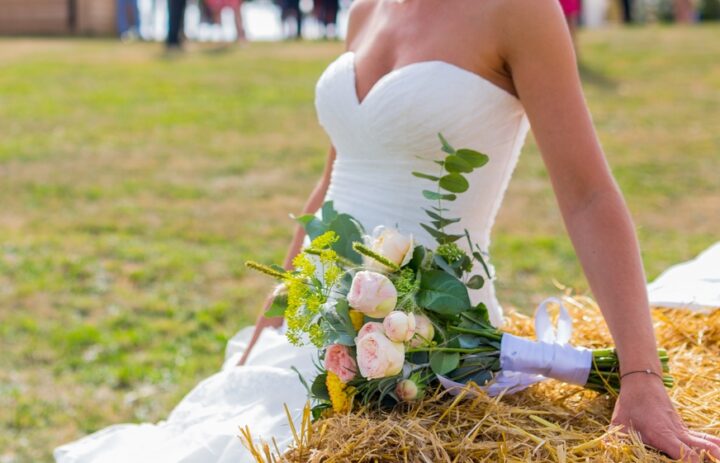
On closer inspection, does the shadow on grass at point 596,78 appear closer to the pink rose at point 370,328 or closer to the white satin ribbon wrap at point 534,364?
the white satin ribbon wrap at point 534,364

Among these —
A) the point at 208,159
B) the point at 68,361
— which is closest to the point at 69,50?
the point at 208,159

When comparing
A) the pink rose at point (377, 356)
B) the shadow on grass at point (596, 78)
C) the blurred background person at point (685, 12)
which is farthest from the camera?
the blurred background person at point (685, 12)

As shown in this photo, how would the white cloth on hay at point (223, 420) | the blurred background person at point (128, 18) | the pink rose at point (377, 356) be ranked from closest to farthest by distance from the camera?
the pink rose at point (377, 356) < the white cloth on hay at point (223, 420) < the blurred background person at point (128, 18)

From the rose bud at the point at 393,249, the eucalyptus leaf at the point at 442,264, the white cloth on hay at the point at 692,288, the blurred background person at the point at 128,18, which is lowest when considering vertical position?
the blurred background person at the point at 128,18

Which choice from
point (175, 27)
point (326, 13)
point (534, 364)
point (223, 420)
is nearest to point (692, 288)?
point (534, 364)

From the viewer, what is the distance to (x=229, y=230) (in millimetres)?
6801

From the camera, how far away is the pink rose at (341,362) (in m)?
1.68

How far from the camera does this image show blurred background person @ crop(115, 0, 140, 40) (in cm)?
2092

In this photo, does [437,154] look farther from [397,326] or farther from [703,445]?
[703,445]

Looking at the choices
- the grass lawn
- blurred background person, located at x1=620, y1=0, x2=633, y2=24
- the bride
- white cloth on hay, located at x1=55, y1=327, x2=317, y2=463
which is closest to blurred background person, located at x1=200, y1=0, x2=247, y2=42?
the grass lawn

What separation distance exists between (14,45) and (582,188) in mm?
16756

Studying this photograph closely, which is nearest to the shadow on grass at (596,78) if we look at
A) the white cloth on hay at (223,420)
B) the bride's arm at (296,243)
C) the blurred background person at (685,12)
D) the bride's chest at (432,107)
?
the blurred background person at (685,12)

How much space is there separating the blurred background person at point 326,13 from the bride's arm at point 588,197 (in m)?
19.7

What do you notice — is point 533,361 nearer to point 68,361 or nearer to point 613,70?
point 68,361
